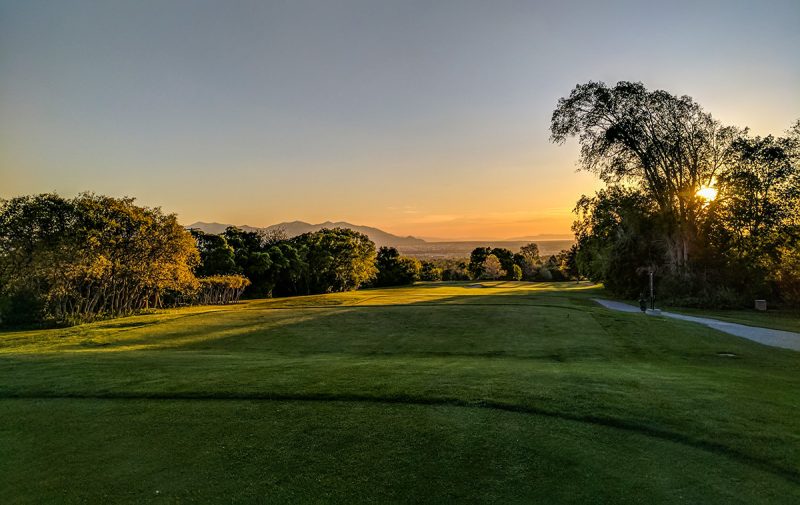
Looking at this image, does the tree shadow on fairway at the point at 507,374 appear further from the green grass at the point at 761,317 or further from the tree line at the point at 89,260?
the tree line at the point at 89,260

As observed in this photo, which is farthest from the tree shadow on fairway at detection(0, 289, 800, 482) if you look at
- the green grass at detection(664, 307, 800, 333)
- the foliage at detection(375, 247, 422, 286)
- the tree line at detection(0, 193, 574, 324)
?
the foliage at detection(375, 247, 422, 286)

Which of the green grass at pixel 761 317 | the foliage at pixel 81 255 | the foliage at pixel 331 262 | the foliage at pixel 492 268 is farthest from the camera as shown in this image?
the foliage at pixel 492 268

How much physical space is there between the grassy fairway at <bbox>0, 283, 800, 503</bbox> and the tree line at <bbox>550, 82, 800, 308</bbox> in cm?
2423

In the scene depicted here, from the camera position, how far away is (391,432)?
564 centimetres

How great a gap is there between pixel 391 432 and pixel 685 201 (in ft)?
121

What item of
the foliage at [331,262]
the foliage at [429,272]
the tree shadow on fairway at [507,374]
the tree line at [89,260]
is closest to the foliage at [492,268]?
the foliage at [429,272]

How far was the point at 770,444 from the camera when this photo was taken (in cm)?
542

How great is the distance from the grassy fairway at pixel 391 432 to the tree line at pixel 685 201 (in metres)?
24.2

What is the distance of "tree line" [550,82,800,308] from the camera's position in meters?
30.3

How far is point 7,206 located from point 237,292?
20719mm

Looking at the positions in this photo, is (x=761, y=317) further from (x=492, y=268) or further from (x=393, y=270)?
(x=492, y=268)

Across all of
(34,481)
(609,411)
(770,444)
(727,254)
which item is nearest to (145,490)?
(34,481)

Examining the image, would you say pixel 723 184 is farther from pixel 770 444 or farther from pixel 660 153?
pixel 770 444

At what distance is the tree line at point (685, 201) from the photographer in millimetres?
30328
